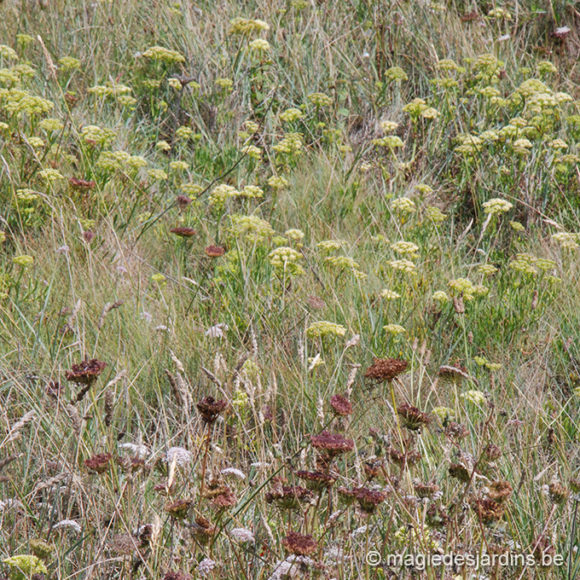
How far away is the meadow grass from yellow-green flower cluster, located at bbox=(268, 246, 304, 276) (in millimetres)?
12

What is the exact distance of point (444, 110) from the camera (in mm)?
4613

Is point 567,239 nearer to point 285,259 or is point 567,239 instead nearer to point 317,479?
point 285,259

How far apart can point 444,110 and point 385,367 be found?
138 inches

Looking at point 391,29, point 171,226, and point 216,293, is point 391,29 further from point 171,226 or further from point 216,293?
point 216,293

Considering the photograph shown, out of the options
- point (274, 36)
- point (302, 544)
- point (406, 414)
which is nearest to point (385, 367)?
point (406, 414)

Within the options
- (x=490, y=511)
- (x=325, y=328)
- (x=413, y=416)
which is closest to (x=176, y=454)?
(x=413, y=416)

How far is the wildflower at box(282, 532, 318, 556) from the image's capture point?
4.09ft

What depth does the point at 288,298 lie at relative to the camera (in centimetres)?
288

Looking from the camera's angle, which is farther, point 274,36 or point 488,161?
point 274,36

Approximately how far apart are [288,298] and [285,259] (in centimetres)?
26

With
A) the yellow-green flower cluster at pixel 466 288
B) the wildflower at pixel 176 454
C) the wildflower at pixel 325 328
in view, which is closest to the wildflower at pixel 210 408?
the wildflower at pixel 176 454

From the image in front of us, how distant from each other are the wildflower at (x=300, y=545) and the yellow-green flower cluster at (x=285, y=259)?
143 centimetres

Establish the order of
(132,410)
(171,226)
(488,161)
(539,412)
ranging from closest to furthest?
(539,412) < (132,410) < (171,226) < (488,161)

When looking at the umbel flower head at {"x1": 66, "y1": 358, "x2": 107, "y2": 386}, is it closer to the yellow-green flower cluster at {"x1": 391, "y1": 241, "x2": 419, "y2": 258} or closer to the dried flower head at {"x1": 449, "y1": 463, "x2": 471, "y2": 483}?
the dried flower head at {"x1": 449, "y1": 463, "x2": 471, "y2": 483}
